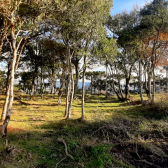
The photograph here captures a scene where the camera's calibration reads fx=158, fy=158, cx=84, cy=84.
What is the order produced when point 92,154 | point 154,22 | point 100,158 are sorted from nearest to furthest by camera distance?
point 100,158 → point 92,154 → point 154,22

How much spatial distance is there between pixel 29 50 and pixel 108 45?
1746 cm

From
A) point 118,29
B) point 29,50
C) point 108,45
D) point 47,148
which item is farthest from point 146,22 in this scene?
point 29,50

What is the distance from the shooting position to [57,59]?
949 inches

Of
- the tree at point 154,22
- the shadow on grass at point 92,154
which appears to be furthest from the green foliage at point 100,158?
the tree at point 154,22

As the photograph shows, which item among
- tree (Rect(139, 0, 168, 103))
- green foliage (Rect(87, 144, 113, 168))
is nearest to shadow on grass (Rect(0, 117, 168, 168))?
green foliage (Rect(87, 144, 113, 168))

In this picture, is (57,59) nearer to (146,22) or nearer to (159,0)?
(146,22)

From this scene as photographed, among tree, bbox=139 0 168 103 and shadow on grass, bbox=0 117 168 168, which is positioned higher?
tree, bbox=139 0 168 103

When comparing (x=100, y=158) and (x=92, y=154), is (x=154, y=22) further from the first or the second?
(x=100, y=158)

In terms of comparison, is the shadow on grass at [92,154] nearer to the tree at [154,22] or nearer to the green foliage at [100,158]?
the green foliage at [100,158]

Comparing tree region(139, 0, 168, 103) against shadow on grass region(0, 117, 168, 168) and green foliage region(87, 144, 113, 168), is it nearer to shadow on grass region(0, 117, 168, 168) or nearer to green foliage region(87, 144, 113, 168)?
shadow on grass region(0, 117, 168, 168)

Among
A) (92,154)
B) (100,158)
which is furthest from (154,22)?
(100,158)

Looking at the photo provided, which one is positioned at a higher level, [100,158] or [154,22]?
[154,22]

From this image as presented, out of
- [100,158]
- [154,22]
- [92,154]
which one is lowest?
[92,154]

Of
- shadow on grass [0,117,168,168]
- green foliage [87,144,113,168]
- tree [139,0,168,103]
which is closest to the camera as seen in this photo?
green foliage [87,144,113,168]
